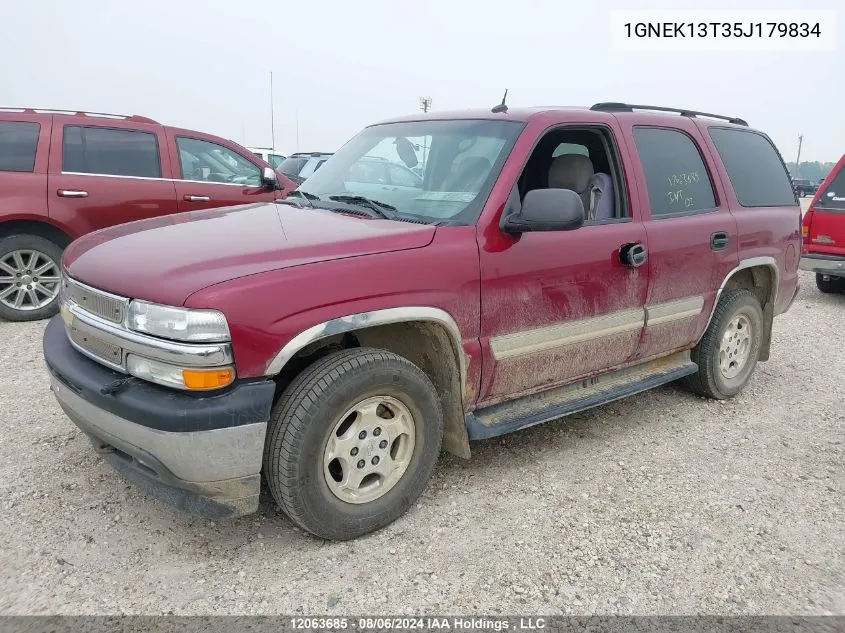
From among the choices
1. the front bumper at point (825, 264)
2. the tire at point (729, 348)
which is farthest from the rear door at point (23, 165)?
the front bumper at point (825, 264)

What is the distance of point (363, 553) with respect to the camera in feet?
9.25

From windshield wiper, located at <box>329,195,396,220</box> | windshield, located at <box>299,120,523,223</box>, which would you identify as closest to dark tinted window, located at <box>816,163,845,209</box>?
windshield, located at <box>299,120,523,223</box>

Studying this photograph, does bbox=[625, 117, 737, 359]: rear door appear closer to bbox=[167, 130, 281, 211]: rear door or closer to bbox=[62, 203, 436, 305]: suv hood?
bbox=[62, 203, 436, 305]: suv hood

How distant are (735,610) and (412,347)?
1.69 metres

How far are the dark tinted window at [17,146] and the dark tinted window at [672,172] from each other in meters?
5.36

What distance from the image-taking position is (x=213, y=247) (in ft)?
8.84

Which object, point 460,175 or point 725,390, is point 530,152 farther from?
point 725,390

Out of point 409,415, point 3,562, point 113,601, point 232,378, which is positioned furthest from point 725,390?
point 3,562

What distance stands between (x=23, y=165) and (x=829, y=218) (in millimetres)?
9108

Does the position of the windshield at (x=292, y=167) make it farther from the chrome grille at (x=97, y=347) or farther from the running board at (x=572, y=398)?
the chrome grille at (x=97, y=347)

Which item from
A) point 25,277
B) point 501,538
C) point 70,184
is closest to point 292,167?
point 70,184

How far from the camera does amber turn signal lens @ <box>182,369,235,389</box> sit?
7.90 ft

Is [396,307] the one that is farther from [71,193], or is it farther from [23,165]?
[23,165]

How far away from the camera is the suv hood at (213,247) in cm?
248
